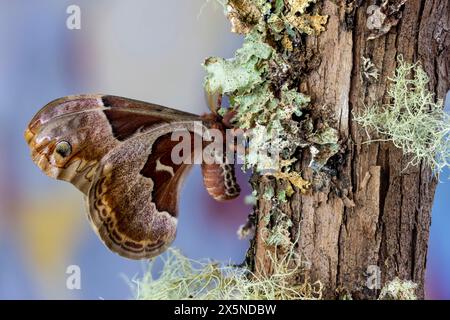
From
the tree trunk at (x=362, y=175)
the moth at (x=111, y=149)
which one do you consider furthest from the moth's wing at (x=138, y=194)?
the tree trunk at (x=362, y=175)

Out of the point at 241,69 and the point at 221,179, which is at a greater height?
the point at 241,69

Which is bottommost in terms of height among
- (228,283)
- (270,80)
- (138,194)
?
(228,283)

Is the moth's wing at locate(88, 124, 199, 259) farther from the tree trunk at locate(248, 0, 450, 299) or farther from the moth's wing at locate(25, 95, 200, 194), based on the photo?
the tree trunk at locate(248, 0, 450, 299)

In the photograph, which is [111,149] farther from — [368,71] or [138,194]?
[368,71]

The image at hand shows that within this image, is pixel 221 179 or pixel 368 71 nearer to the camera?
pixel 368 71

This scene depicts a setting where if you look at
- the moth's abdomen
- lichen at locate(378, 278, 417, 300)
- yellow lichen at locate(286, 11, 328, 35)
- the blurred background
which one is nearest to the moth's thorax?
the moth's abdomen

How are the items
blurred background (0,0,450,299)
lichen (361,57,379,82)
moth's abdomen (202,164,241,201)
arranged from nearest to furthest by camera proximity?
lichen (361,57,379,82), moth's abdomen (202,164,241,201), blurred background (0,0,450,299)

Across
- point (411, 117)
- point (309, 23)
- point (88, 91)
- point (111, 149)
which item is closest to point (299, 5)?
point (309, 23)
